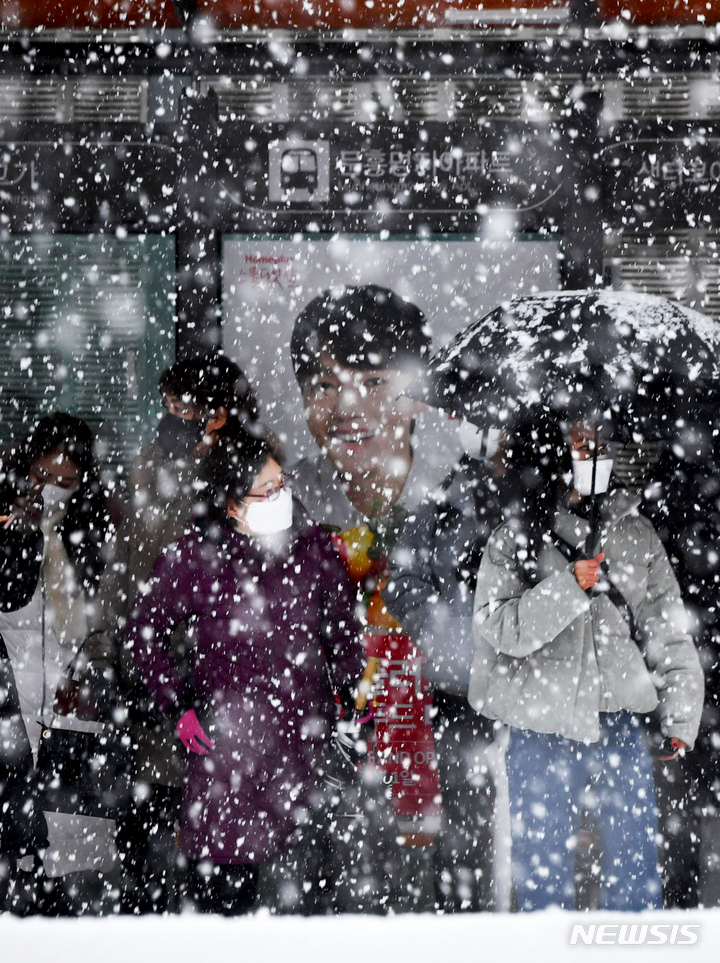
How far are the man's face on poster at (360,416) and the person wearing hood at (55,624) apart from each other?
3.96ft

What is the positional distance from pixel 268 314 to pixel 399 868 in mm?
2588

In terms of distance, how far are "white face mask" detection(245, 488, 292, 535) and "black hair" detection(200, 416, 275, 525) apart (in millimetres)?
65

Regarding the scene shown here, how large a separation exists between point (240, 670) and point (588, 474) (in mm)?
1361

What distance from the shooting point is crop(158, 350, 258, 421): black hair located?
3.73 meters

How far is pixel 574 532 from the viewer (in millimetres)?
3193

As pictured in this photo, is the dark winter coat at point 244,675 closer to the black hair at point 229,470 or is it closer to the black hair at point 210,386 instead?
the black hair at point 229,470

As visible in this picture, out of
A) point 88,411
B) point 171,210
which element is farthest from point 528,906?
point 171,210

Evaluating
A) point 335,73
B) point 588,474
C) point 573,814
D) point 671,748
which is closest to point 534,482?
point 588,474

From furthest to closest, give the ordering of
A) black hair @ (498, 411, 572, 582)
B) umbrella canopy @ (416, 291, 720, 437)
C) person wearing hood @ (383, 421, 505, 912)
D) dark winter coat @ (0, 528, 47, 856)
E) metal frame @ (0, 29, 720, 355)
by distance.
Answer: metal frame @ (0, 29, 720, 355) < dark winter coat @ (0, 528, 47, 856) < person wearing hood @ (383, 421, 505, 912) < black hair @ (498, 411, 572, 582) < umbrella canopy @ (416, 291, 720, 437)

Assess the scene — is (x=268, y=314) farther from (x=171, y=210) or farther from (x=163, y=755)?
(x=163, y=755)

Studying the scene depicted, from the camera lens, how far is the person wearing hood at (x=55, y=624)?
11.8 ft

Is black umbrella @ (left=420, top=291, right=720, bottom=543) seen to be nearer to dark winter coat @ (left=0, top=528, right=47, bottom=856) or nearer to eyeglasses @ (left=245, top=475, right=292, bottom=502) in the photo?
eyeglasses @ (left=245, top=475, right=292, bottom=502)

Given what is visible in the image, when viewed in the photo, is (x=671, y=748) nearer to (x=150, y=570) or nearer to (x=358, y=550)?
(x=358, y=550)

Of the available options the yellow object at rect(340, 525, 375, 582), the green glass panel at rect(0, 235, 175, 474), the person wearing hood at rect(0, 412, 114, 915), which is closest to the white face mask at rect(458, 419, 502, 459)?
the yellow object at rect(340, 525, 375, 582)
